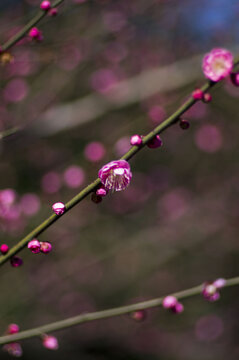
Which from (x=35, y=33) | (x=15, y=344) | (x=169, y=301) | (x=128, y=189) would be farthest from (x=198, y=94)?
(x=128, y=189)

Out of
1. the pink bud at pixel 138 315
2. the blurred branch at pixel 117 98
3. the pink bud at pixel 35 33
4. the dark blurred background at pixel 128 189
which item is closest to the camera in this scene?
the pink bud at pixel 138 315

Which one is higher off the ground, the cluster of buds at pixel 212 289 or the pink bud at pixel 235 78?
the pink bud at pixel 235 78

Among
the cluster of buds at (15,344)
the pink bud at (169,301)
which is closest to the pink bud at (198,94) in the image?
the pink bud at (169,301)

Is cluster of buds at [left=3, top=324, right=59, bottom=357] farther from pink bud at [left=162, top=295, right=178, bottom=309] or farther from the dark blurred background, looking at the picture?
the dark blurred background

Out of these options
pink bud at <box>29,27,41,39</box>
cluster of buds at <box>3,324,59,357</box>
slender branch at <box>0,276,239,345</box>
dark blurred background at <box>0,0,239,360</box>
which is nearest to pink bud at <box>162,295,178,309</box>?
slender branch at <box>0,276,239,345</box>

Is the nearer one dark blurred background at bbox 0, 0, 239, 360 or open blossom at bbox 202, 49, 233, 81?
open blossom at bbox 202, 49, 233, 81

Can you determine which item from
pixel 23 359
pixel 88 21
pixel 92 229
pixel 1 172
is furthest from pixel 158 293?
pixel 88 21

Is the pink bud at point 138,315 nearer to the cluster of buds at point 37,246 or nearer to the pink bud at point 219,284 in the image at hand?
the pink bud at point 219,284
